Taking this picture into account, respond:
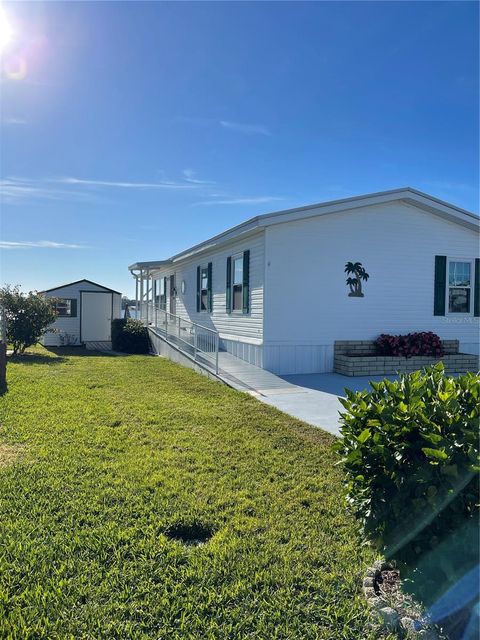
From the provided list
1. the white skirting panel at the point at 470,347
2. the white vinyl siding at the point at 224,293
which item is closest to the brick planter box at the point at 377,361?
the white skirting panel at the point at 470,347

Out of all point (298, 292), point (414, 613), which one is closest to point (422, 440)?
point (414, 613)

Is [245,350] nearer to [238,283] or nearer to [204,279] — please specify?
[238,283]

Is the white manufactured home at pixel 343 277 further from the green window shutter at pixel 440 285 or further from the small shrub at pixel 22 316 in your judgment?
the small shrub at pixel 22 316

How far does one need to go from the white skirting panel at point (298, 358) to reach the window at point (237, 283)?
1974mm

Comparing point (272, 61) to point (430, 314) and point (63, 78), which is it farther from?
point (430, 314)

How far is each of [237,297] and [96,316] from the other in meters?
11.3

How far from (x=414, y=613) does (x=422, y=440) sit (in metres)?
0.93

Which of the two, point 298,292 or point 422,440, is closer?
point 422,440

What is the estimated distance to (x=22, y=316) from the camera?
14477mm

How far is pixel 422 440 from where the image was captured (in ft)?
7.18

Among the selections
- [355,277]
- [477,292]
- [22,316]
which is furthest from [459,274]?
[22,316]

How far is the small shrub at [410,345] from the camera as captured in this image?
10.6m

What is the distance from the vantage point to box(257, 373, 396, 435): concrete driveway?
6.28 meters

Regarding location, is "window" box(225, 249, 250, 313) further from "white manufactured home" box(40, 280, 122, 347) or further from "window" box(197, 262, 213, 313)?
"white manufactured home" box(40, 280, 122, 347)
